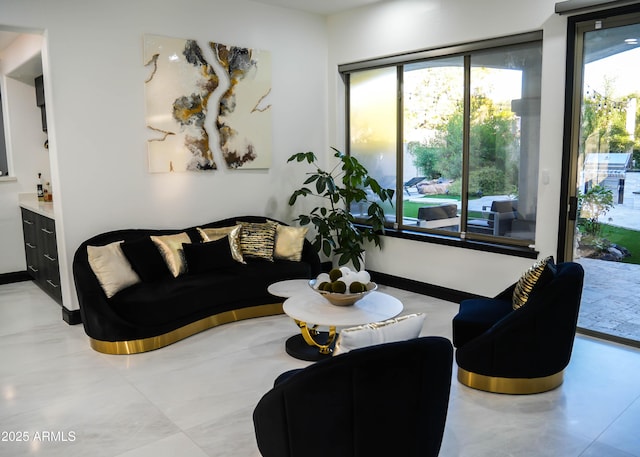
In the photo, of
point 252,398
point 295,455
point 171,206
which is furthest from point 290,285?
point 295,455

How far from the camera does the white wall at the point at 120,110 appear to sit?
14.7ft

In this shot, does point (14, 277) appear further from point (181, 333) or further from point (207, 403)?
point (207, 403)

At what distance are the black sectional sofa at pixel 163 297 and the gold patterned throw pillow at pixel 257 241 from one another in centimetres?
7

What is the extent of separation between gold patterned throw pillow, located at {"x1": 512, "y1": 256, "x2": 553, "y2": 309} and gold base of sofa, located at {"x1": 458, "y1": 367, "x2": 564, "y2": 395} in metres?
0.47

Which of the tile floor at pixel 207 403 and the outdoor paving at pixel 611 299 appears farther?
the outdoor paving at pixel 611 299

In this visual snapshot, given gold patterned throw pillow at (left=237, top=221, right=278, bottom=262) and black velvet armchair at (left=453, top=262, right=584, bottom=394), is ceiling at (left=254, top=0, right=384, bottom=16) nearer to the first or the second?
gold patterned throw pillow at (left=237, top=221, right=278, bottom=262)

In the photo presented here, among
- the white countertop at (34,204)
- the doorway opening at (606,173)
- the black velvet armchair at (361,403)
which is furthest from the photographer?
the white countertop at (34,204)

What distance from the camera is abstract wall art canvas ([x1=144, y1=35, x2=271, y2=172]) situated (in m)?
5.02

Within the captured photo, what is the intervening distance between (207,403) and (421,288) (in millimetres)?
2968

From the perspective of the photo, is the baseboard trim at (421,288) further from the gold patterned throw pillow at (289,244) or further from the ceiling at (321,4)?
the ceiling at (321,4)

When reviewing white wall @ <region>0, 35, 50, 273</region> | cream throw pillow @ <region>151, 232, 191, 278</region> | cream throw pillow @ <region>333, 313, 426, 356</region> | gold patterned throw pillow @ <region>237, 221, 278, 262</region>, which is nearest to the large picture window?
gold patterned throw pillow @ <region>237, 221, 278, 262</region>

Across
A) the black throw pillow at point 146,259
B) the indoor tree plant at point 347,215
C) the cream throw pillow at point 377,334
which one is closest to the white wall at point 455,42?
the indoor tree plant at point 347,215

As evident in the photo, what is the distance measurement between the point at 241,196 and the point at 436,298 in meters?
2.28

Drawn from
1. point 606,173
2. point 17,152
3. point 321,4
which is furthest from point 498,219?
point 17,152
